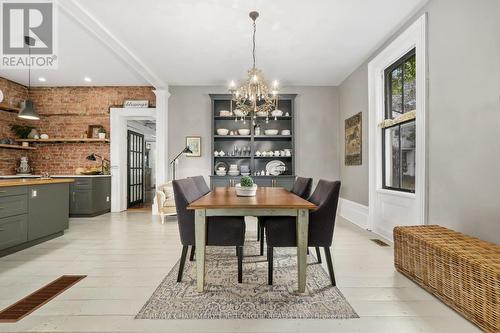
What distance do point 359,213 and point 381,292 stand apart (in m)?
2.45

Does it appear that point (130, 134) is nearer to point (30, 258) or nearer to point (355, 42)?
point (30, 258)

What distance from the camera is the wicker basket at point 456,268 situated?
148 centimetres

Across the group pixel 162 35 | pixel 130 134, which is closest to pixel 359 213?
pixel 162 35

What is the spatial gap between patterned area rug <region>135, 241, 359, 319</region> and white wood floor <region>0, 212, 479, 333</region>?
7 cm

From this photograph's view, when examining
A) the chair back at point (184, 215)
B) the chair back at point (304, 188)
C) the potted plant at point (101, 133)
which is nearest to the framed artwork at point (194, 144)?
the potted plant at point (101, 133)

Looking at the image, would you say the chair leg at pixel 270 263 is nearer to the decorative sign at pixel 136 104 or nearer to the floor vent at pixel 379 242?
the floor vent at pixel 379 242

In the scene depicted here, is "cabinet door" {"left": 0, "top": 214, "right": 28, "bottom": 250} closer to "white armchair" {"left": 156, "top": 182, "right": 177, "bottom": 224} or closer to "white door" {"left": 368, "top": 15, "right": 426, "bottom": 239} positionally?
"white armchair" {"left": 156, "top": 182, "right": 177, "bottom": 224}

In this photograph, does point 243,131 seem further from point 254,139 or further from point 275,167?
point 275,167

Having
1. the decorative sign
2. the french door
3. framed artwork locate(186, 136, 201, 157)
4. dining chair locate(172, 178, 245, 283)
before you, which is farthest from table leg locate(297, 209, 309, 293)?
the french door

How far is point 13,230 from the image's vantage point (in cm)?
291

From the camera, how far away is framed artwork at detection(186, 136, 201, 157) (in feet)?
17.4

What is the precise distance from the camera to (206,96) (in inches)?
213

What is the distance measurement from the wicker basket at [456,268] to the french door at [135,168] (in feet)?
19.2

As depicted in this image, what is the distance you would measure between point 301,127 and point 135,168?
4389 millimetres
